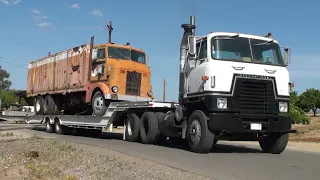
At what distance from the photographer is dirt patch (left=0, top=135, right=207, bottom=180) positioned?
8.40m

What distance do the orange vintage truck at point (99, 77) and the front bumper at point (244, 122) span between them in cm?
708

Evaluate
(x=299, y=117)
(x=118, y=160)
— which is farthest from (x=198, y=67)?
(x=299, y=117)

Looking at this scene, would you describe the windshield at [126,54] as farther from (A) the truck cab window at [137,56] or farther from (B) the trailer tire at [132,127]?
(B) the trailer tire at [132,127]

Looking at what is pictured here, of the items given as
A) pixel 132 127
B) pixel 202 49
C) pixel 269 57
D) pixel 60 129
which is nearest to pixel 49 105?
pixel 60 129

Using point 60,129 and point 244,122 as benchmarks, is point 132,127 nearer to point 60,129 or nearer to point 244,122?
point 244,122

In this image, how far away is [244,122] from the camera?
11.8m

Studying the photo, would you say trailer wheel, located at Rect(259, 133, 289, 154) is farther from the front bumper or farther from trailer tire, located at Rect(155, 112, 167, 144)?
trailer tire, located at Rect(155, 112, 167, 144)

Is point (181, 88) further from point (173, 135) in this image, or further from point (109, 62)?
point (109, 62)

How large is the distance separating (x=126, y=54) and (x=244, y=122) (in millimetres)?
8471

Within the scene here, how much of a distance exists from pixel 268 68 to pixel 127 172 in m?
5.79

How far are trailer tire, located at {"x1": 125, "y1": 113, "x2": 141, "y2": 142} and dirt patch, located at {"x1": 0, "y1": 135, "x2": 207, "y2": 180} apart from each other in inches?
134

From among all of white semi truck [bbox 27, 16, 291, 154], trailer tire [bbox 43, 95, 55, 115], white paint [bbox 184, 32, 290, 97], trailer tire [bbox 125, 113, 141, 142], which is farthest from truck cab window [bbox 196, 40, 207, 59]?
trailer tire [bbox 43, 95, 55, 115]

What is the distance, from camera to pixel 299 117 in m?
34.2

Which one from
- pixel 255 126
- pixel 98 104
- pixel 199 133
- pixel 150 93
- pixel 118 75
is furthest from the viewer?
pixel 150 93
